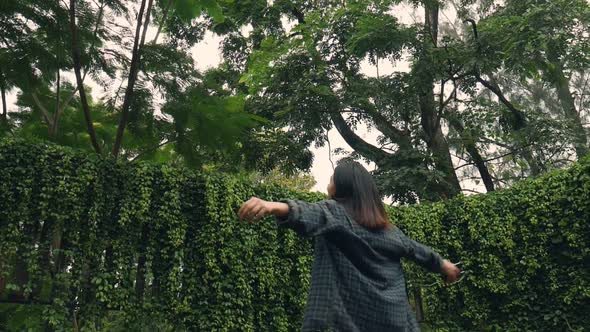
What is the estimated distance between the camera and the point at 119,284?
5.57 metres

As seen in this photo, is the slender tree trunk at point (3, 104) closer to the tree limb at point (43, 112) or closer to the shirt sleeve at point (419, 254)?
the tree limb at point (43, 112)

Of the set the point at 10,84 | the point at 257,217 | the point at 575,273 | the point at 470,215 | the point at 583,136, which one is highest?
the point at 583,136

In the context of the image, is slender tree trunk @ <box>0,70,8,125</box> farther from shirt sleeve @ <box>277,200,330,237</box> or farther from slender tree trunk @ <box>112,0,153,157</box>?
shirt sleeve @ <box>277,200,330,237</box>

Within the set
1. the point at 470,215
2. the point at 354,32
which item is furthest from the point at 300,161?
the point at 470,215

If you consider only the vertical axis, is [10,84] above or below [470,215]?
above

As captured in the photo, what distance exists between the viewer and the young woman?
7.40ft

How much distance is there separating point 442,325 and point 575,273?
1.72 metres

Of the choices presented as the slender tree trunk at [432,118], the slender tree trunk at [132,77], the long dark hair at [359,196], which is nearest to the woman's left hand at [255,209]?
the long dark hair at [359,196]

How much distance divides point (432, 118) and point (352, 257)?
1040 centimetres

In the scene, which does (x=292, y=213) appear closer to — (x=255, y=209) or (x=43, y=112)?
(x=255, y=209)

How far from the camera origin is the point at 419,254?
104 inches

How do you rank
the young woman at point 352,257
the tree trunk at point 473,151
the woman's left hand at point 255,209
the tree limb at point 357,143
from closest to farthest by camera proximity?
the woman's left hand at point 255,209, the young woman at point 352,257, the tree limb at point 357,143, the tree trunk at point 473,151

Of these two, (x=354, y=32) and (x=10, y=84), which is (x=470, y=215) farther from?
(x=10, y=84)

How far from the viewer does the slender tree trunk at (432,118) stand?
404 inches
